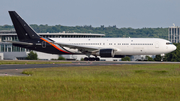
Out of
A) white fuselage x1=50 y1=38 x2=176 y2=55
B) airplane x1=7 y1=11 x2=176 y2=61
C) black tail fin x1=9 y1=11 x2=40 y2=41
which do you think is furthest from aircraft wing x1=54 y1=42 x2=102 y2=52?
black tail fin x1=9 y1=11 x2=40 y2=41

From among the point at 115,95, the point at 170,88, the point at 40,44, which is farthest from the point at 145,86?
the point at 40,44

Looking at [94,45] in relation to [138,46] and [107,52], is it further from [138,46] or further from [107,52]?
[138,46]

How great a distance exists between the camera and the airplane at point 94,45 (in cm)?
5194

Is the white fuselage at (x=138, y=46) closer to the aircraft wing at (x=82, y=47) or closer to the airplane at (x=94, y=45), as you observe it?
the airplane at (x=94, y=45)

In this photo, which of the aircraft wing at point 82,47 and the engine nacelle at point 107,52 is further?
the aircraft wing at point 82,47

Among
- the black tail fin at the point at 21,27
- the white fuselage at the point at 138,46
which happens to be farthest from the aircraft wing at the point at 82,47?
the black tail fin at the point at 21,27

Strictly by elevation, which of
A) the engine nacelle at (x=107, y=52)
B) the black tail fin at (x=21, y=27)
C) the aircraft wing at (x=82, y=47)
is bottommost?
the engine nacelle at (x=107, y=52)

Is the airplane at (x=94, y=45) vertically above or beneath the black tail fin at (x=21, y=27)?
beneath

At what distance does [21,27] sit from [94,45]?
1278 cm

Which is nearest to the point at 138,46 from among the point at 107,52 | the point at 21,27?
the point at 107,52

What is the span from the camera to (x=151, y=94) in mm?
16078

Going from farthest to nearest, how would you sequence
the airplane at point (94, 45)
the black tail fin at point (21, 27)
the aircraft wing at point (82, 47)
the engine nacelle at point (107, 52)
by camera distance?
the black tail fin at point (21, 27), the airplane at point (94, 45), the aircraft wing at point (82, 47), the engine nacelle at point (107, 52)

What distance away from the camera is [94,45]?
53.5m

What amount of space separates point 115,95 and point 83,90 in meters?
2.27
